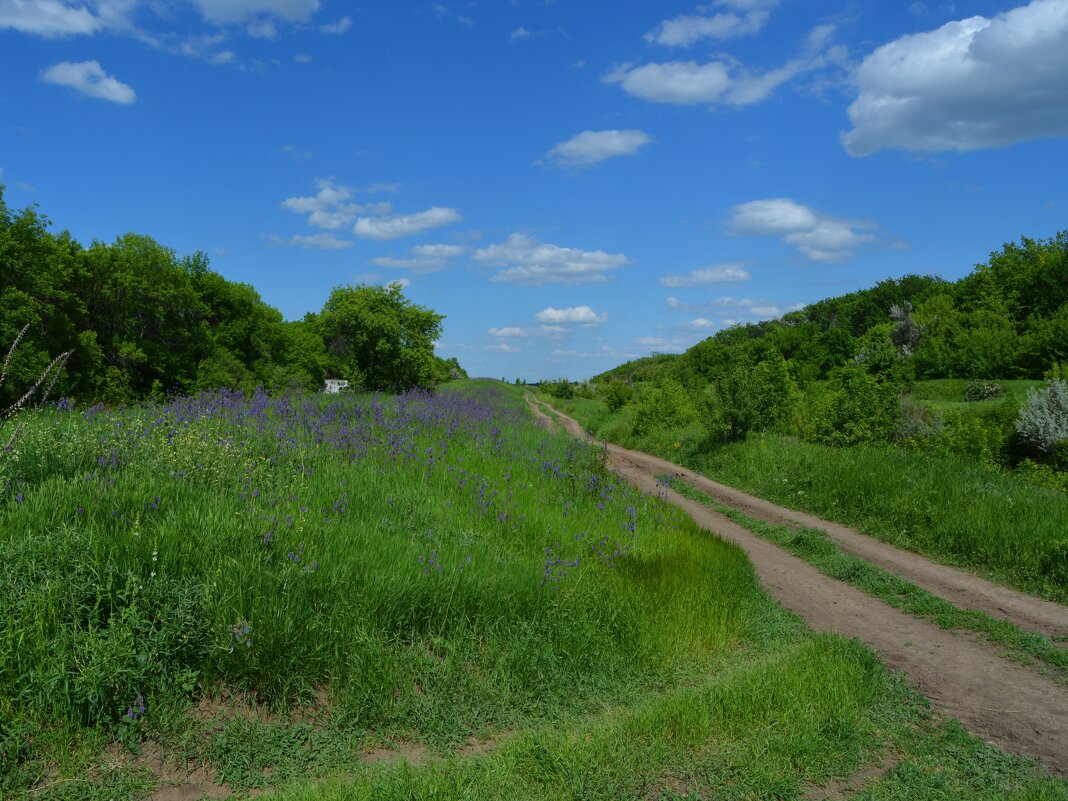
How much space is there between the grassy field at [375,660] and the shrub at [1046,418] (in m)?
15.7

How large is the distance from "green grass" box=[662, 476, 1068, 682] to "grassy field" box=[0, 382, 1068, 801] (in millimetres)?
1953

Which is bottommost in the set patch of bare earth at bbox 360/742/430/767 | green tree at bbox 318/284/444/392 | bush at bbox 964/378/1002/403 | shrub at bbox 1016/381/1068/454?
patch of bare earth at bbox 360/742/430/767

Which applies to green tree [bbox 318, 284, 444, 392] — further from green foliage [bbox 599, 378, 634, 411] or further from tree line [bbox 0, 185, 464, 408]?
green foliage [bbox 599, 378, 634, 411]

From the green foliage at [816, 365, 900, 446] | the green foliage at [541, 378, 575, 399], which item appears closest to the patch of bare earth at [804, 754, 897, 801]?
the green foliage at [816, 365, 900, 446]

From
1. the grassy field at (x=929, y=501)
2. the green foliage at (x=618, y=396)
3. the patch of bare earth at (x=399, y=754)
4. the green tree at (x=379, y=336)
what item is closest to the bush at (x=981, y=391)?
the grassy field at (x=929, y=501)

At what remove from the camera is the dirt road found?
5.13m

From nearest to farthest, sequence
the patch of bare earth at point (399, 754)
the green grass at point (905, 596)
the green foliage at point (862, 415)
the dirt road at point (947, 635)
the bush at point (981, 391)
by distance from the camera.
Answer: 1. the patch of bare earth at point (399, 754)
2. the dirt road at point (947, 635)
3. the green grass at point (905, 596)
4. the green foliage at point (862, 415)
5. the bush at point (981, 391)

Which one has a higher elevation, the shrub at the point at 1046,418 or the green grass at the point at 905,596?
the shrub at the point at 1046,418

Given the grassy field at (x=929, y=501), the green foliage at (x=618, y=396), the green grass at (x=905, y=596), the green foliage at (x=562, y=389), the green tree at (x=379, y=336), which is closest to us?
the green grass at (x=905, y=596)

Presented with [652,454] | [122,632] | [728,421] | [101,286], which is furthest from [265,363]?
[122,632]

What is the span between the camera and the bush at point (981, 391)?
2822 cm

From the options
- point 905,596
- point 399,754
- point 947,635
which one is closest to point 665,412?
point 905,596

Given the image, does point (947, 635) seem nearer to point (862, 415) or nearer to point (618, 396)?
point (862, 415)

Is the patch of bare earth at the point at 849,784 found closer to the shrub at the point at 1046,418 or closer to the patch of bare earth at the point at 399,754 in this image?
the patch of bare earth at the point at 399,754
